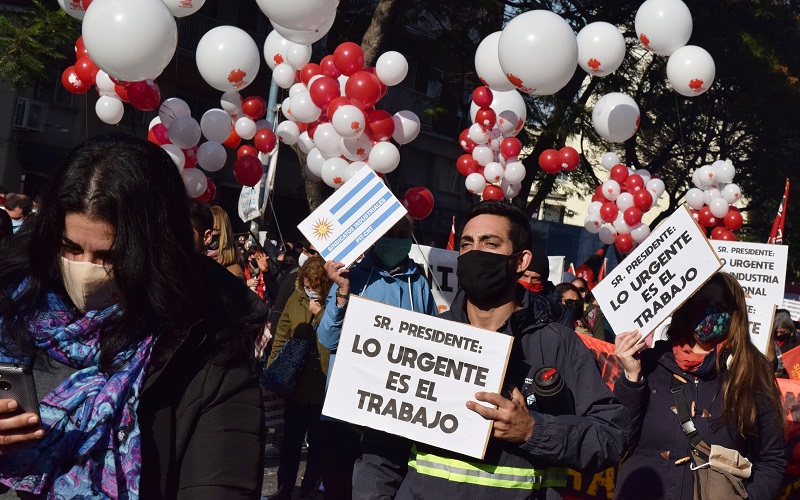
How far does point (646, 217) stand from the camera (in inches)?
1729

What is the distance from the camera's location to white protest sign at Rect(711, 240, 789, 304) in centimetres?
805

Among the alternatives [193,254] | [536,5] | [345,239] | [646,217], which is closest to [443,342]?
[193,254]

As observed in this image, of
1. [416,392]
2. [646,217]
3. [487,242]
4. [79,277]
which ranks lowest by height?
[416,392]

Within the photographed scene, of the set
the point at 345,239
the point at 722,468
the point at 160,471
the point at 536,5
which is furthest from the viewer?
the point at 536,5

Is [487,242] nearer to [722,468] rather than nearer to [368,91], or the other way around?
[722,468]

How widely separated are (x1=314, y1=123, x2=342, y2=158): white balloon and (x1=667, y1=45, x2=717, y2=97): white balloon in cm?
340

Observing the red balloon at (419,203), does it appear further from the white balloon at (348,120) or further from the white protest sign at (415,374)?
the white protest sign at (415,374)

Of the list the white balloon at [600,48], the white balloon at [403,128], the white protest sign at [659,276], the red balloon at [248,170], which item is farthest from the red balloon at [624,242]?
the white protest sign at [659,276]

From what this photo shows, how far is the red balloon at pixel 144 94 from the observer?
8055mm

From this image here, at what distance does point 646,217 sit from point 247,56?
3784cm

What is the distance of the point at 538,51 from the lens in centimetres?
741

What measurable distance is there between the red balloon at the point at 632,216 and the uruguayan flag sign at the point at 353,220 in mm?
6223

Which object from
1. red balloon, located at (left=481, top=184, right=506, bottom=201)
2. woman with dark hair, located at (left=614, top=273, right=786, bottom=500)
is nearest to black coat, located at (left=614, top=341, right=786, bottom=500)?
woman with dark hair, located at (left=614, top=273, right=786, bottom=500)

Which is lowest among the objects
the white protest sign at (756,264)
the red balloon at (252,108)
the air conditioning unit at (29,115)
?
the white protest sign at (756,264)
